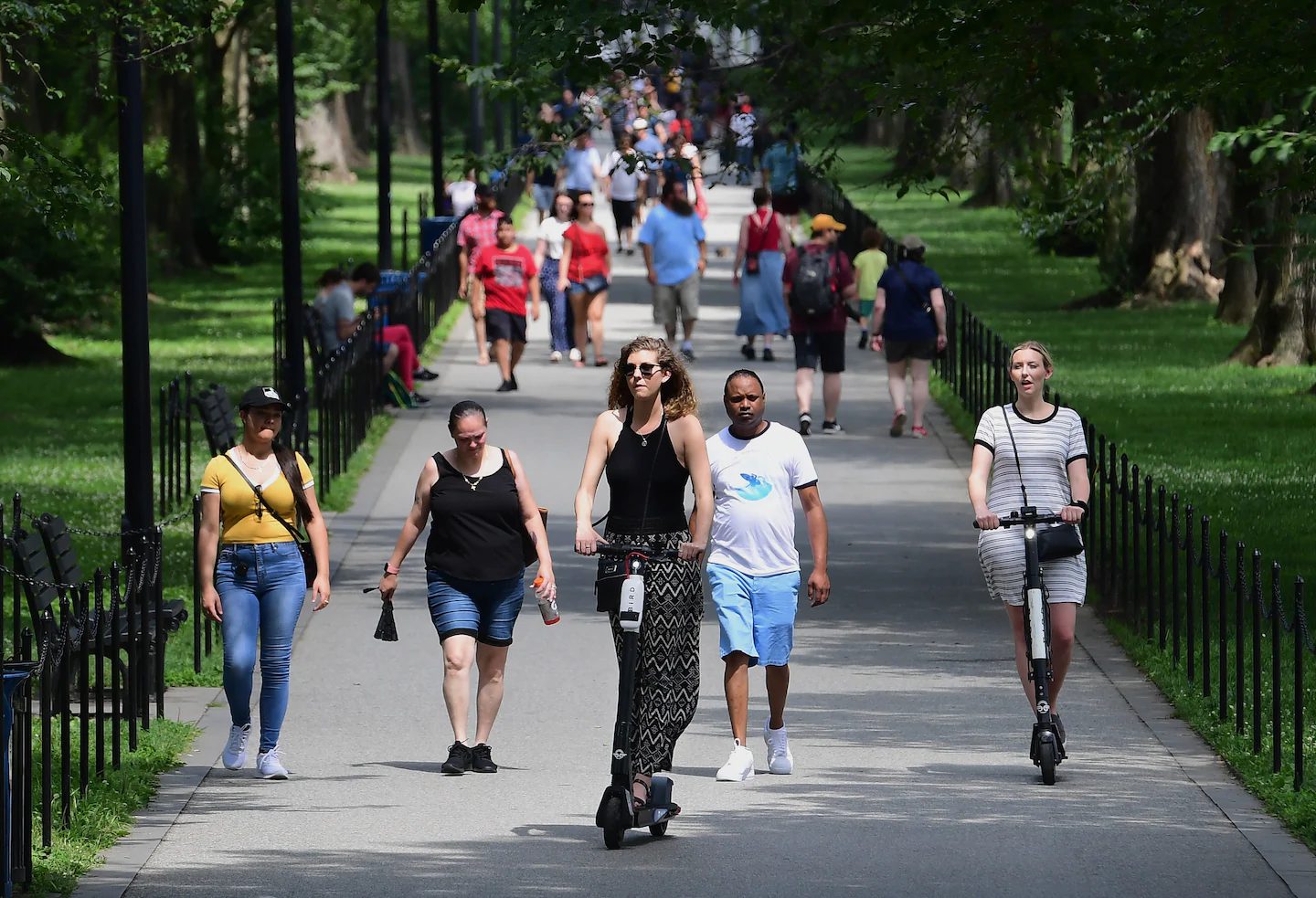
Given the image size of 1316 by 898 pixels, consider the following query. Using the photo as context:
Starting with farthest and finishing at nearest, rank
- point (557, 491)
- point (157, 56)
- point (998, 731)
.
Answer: point (557, 491) → point (157, 56) → point (998, 731)

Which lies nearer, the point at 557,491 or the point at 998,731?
the point at 998,731

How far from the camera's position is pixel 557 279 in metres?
24.8

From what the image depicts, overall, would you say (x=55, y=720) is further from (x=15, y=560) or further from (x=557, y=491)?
(x=557, y=491)

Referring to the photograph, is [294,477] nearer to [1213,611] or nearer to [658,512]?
[658,512]

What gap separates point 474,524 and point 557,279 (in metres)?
A: 15.6

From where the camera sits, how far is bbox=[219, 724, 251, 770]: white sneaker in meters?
9.45

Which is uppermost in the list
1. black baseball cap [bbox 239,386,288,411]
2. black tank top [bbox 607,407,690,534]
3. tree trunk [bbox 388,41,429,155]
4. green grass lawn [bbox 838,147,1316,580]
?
tree trunk [bbox 388,41,429,155]

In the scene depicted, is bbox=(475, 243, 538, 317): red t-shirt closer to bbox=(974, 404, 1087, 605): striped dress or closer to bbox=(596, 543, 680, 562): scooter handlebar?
bbox=(974, 404, 1087, 605): striped dress

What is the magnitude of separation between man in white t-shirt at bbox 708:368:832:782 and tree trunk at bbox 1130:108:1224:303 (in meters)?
21.2

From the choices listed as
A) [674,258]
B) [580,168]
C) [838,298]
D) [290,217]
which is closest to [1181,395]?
[838,298]

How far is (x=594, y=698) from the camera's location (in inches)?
428

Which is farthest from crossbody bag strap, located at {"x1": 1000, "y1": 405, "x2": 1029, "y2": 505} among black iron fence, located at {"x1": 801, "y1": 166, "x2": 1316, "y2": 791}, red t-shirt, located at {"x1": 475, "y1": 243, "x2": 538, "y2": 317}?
red t-shirt, located at {"x1": 475, "y1": 243, "x2": 538, "y2": 317}

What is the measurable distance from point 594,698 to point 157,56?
4.91 m

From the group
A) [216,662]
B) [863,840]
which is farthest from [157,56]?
[863,840]
